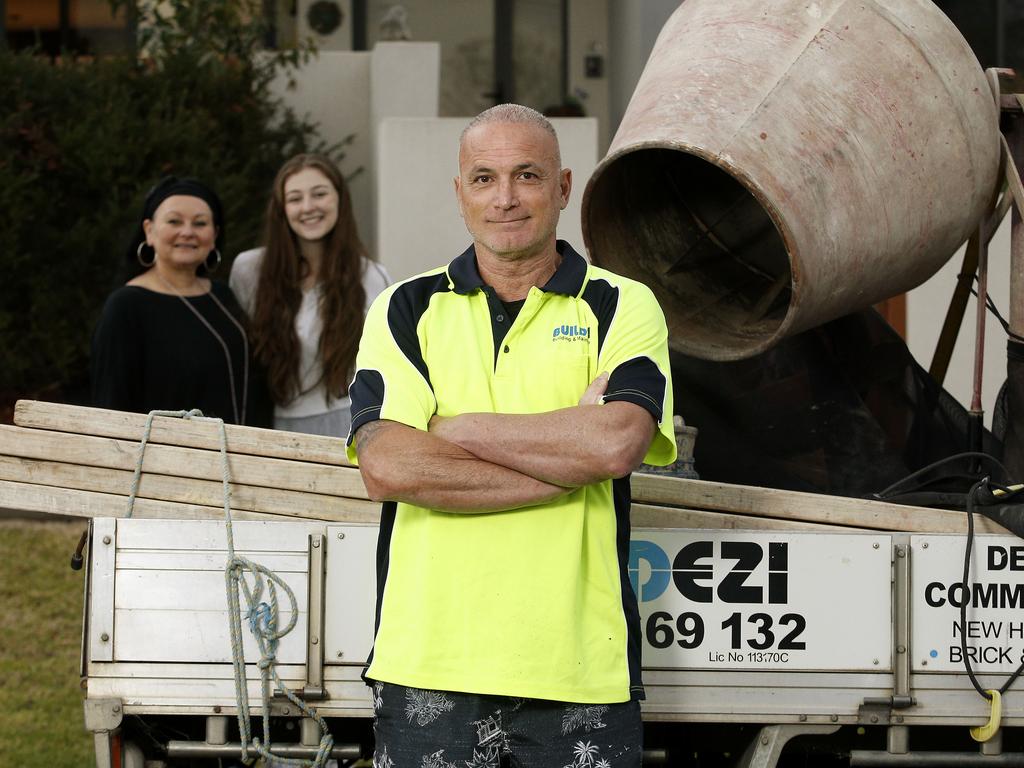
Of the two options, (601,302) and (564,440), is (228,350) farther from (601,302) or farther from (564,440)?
(564,440)

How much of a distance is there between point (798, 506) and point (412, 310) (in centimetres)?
119

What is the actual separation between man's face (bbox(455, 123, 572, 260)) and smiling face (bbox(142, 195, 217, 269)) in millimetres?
2013

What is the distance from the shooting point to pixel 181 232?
5.00 m

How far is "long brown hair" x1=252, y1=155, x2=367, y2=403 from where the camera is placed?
5.04 meters

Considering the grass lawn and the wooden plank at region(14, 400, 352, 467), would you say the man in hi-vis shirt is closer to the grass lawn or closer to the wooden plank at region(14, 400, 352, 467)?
the wooden plank at region(14, 400, 352, 467)

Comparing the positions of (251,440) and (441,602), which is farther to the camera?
(251,440)

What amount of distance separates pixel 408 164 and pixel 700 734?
5716mm

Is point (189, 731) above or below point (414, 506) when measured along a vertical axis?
below

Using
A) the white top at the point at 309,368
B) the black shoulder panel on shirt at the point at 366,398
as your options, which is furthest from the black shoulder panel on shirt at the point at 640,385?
the white top at the point at 309,368

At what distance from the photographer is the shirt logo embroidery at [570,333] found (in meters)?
3.19

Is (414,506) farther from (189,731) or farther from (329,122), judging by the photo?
(329,122)

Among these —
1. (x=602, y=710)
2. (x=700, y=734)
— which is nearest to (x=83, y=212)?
(x=700, y=734)

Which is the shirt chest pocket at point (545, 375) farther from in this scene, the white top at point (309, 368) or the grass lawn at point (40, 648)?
the grass lawn at point (40, 648)

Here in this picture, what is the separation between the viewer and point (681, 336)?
4637 mm
